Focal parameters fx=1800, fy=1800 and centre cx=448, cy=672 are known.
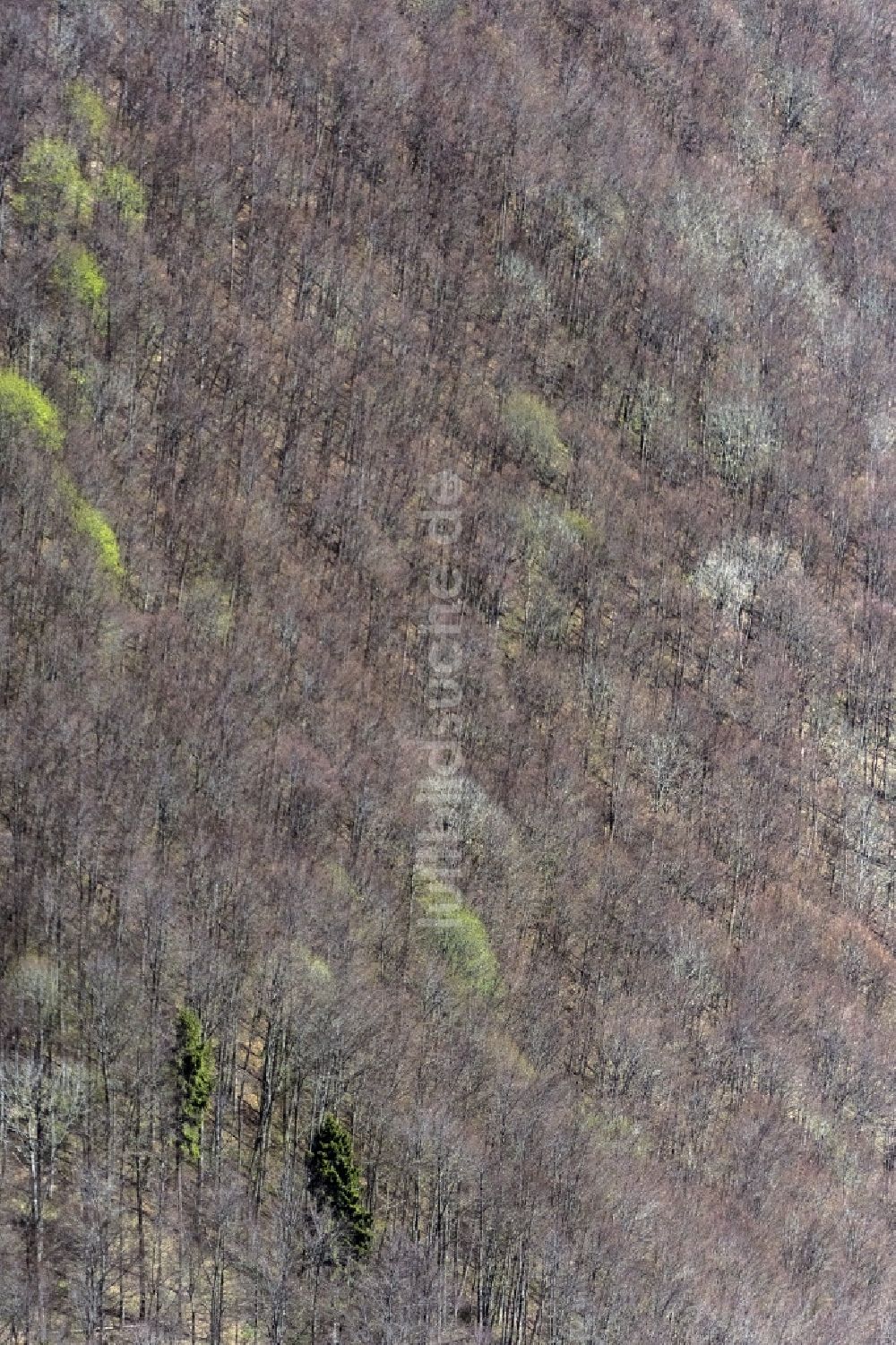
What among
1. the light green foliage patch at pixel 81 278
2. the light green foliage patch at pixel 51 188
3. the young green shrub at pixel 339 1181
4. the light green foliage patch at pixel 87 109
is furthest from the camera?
the light green foliage patch at pixel 87 109

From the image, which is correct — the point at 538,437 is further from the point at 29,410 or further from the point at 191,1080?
the point at 191,1080

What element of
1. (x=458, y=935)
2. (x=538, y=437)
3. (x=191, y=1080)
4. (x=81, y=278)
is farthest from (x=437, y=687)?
(x=191, y=1080)

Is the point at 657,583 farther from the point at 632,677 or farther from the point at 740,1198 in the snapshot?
the point at 740,1198

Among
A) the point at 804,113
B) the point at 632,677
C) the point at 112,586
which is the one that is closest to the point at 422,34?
the point at 804,113

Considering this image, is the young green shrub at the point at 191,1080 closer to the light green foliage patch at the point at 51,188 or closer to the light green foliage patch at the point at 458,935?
the light green foliage patch at the point at 458,935

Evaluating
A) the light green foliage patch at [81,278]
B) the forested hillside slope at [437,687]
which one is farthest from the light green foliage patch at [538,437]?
the light green foliage patch at [81,278]

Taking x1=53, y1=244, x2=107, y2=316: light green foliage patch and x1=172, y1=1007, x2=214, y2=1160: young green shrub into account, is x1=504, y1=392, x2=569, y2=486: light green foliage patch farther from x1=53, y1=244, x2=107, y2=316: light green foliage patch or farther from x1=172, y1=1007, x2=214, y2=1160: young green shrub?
x1=172, y1=1007, x2=214, y2=1160: young green shrub
